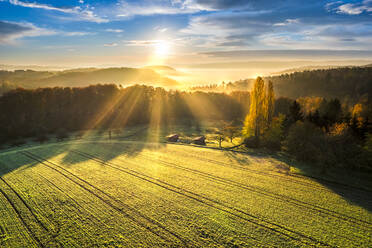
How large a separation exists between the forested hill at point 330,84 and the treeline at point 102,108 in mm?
49229

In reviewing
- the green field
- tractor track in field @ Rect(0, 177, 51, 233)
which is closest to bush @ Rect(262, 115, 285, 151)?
the green field

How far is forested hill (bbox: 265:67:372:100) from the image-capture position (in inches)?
4756

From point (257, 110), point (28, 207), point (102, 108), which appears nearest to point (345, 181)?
point (257, 110)

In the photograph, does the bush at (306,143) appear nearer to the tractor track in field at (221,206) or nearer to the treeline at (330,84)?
the tractor track in field at (221,206)

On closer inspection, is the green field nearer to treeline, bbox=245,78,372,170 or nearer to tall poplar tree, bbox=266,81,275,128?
treeline, bbox=245,78,372,170

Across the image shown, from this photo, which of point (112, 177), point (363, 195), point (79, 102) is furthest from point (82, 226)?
point (79, 102)

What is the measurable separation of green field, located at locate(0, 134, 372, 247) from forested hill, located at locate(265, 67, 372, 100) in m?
112

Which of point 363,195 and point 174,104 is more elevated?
point 174,104

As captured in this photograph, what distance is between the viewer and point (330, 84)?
452ft

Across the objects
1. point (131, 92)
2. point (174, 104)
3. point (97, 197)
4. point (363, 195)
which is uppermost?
point (131, 92)

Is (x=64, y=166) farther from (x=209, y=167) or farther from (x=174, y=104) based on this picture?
(x=174, y=104)

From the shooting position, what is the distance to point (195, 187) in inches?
1136

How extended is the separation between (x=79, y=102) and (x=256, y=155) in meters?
76.9

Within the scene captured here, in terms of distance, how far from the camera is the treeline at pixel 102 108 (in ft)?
233
